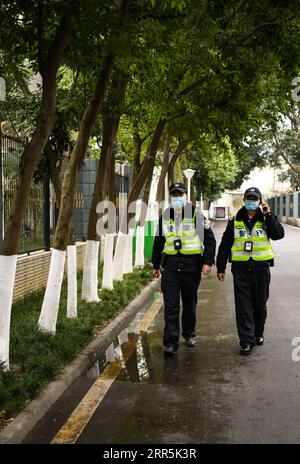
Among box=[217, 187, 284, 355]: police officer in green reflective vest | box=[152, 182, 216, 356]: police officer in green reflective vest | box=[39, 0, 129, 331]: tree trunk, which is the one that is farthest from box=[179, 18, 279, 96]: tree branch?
box=[152, 182, 216, 356]: police officer in green reflective vest

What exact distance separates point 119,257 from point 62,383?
6.67 metres

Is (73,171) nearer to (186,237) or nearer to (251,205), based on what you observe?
(186,237)

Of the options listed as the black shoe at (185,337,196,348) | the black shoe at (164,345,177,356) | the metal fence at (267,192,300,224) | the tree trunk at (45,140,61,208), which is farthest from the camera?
the metal fence at (267,192,300,224)

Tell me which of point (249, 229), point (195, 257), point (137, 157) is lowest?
point (195, 257)

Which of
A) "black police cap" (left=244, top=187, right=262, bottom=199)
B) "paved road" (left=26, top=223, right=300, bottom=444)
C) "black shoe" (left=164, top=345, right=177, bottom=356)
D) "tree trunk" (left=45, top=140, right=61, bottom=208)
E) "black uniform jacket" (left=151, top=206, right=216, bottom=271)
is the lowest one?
"paved road" (left=26, top=223, right=300, bottom=444)

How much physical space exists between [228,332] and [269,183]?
341 feet

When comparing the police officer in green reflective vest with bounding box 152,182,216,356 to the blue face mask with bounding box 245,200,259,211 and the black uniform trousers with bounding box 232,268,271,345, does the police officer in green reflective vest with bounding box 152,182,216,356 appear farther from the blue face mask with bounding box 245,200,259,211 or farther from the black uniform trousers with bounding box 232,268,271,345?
the blue face mask with bounding box 245,200,259,211

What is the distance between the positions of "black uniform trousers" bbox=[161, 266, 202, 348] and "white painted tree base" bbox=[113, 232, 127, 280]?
4.95m

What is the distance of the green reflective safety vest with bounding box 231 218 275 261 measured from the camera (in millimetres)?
7176

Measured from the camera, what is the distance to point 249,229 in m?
7.21

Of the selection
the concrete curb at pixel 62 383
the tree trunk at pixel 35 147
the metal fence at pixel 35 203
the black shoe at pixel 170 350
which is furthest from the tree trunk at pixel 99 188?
the tree trunk at pixel 35 147

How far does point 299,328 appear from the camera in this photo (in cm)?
859

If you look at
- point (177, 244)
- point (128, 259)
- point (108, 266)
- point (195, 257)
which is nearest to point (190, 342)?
point (195, 257)

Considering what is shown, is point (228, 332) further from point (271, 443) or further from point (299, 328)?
point (271, 443)
